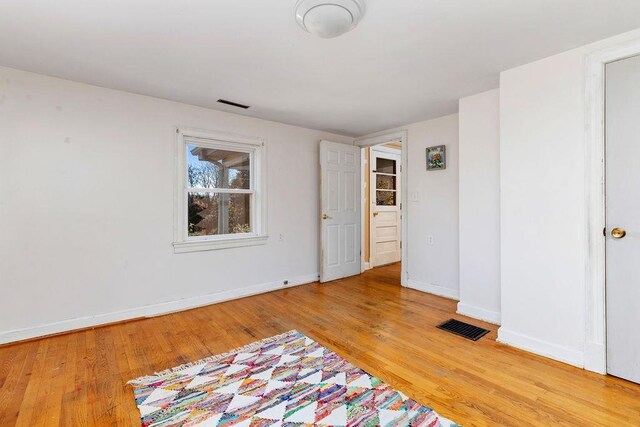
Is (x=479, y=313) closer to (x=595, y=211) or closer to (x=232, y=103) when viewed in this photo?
(x=595, y=211)

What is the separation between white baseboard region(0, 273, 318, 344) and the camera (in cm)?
255

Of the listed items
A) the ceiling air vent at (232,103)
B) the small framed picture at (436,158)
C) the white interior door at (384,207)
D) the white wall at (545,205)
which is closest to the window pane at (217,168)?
the ceiling air vent at (232,103)

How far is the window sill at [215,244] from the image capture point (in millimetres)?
3330

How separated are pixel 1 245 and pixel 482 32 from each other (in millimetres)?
4074

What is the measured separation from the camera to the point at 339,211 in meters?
4.64

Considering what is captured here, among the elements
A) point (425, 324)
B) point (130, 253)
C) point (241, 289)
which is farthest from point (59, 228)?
point (425, 324)

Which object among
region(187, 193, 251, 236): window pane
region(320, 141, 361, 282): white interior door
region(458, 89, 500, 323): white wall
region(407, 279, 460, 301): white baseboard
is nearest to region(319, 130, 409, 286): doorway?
region(320, 141, 361, 282): white interior door

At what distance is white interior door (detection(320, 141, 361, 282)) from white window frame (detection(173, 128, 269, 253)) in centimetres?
94

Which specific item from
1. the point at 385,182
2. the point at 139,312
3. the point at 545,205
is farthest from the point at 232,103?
the point at 385,182

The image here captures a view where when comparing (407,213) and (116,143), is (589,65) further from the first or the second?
(116,143)

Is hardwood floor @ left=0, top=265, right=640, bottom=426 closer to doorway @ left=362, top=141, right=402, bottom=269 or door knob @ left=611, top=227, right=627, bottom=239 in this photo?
door knob @ left=611, top=227, right=627, bottom=239

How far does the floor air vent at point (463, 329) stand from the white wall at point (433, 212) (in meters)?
0.79

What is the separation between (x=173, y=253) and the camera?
3289 mm

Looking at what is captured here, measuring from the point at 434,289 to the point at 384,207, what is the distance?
2223 millimetres
